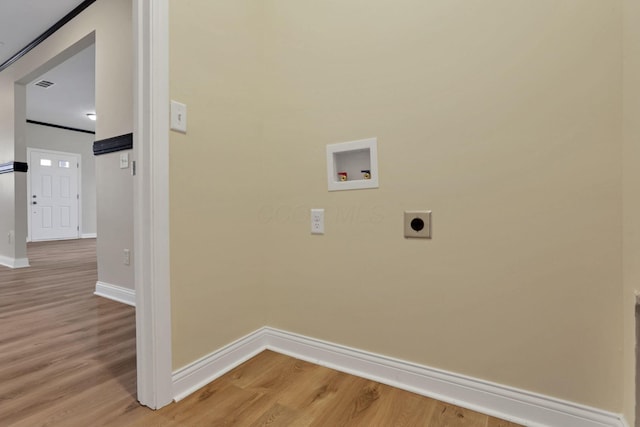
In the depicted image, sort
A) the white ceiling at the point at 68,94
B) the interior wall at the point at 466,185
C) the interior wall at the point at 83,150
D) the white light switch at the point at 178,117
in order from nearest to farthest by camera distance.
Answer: the interior wall at the point at 466,185 → the white light switch at the point at 178,117 → the white ceiling at the point at 68,94 → the interior wall at the point at 83,150

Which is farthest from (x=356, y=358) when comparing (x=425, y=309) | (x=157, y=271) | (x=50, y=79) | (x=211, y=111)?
(x=50, y=79)

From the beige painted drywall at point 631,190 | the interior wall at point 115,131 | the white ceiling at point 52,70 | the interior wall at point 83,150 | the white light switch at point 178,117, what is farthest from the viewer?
the interior wall at point 83,150

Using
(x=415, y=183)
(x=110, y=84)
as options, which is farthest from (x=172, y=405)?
(x=110, y=84)

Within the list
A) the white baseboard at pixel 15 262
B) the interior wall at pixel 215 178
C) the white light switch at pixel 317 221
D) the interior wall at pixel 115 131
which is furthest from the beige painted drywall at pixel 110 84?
the white baseboard at pixel 15 262

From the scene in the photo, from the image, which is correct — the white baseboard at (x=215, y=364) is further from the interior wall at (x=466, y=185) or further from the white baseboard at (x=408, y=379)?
the interior wall at (x=466, y=185)

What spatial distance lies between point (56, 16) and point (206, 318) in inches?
136

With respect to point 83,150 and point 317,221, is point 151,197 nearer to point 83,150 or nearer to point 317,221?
point 317,221

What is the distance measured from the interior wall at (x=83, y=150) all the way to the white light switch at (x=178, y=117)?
7640 mm

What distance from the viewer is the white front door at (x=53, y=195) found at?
6316mm

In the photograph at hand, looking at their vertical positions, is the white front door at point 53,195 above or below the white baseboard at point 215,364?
above

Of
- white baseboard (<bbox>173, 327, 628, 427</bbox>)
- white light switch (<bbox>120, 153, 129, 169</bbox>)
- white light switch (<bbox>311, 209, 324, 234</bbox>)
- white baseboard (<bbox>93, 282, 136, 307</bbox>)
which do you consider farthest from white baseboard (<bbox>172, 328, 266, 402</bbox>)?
white light switch (<bbox>120, 153, 129, 169</bbox>)

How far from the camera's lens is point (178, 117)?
1196mm

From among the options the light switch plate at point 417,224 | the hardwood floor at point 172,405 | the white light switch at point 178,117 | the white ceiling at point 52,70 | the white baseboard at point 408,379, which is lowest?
the hardwood floor at point 172,405

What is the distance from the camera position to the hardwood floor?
1.05 metres
